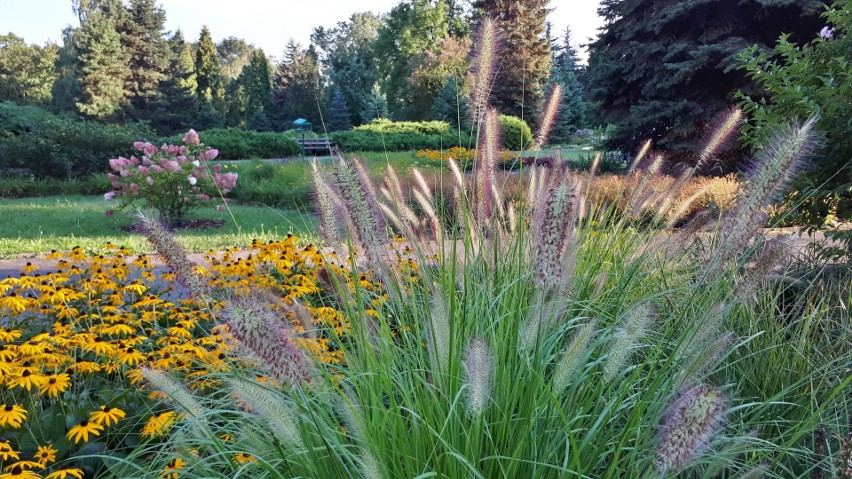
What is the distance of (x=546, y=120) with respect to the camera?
2643mm

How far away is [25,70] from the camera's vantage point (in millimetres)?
47031

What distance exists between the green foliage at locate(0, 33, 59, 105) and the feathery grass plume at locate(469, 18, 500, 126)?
4789 centimetres

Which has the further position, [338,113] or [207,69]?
[207,69]

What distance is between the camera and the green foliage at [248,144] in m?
23.1

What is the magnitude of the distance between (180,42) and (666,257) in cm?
4791

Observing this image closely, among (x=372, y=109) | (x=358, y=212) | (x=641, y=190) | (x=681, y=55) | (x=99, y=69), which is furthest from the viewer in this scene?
(x=372, y=109)

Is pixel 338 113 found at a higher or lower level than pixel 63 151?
higher

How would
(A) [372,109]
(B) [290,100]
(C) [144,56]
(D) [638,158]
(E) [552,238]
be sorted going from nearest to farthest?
(E) [552,238] < (D) [638,158] < (C) [144,56] < (A) [372,109] < (B) [290,100]

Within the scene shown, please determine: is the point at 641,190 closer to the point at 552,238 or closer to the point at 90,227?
the point at 552,238

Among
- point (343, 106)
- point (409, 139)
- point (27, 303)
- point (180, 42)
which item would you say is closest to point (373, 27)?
point (180, 42)

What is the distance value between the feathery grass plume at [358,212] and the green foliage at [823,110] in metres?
3.19

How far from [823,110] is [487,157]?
3202mm

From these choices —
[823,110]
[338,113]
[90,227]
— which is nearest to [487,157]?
[823,110]

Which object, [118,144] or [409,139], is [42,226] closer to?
[118,144]
